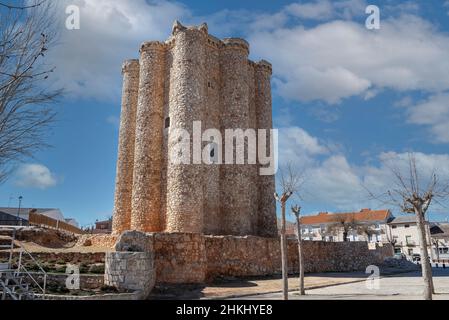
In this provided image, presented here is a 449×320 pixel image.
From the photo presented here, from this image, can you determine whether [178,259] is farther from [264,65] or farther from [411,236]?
[411,236]

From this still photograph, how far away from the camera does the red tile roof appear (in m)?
66.1

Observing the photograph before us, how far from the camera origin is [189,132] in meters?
24.9

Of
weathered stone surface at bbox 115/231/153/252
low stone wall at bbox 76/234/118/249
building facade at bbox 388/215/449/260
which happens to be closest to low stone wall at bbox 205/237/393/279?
weathered stone surface at bbox 115/231/153/252

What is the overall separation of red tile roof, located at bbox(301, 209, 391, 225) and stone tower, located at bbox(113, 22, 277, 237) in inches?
1621

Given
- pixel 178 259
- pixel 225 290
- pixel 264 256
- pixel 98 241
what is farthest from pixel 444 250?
pixel 178 259

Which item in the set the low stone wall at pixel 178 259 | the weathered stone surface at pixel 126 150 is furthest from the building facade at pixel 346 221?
the low stone wall at pixel 178 259

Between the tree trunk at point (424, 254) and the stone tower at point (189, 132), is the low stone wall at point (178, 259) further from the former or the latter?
the tree trunk at point (424, 254)

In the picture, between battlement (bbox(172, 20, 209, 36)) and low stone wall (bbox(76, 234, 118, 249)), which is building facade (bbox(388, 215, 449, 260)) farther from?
low stone wall (bbox(76, 234, 118, 249))

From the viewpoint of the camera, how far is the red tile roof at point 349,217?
66125mm

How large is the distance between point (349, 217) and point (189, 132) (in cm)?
4832

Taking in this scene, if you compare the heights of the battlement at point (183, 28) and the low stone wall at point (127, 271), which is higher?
the battlement at point (183, 28)

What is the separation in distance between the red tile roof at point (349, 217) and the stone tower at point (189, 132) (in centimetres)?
4117

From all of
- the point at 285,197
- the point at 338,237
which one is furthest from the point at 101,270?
the point at 338,237
